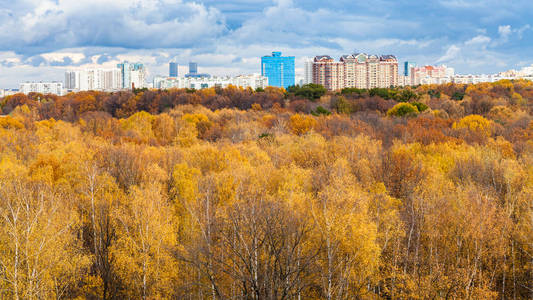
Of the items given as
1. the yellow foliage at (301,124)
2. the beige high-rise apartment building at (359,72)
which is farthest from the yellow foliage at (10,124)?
the beige high-rise apartment building at (359,72)

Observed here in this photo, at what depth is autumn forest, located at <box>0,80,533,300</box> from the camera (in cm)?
2045

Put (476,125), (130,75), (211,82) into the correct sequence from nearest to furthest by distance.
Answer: (476,125) < (211,82) < (130,75)

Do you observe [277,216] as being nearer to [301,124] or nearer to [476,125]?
[476,125]

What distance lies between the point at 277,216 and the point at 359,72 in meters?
128

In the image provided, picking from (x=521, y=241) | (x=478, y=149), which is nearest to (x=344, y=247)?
(x=521, y=241)

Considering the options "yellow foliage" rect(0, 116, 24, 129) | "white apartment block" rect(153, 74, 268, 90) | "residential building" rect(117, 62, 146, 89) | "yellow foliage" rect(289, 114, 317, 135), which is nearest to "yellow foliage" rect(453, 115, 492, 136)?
"yellow foliage" rect(289, 114, 317, 135)

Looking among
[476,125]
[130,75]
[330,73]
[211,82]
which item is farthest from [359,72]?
[130,75]

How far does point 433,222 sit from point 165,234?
13731 mm

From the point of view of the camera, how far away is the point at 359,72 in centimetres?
14262

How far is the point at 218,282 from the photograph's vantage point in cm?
2244

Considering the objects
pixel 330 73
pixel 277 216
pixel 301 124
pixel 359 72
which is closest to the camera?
pixel 277 216

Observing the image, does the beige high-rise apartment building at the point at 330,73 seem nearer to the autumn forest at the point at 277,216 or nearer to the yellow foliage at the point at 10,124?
the autumn forest at the point at 277,216

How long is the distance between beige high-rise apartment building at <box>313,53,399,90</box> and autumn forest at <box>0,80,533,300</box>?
8531 cm

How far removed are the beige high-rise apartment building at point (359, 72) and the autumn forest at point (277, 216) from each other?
85.3 metres
